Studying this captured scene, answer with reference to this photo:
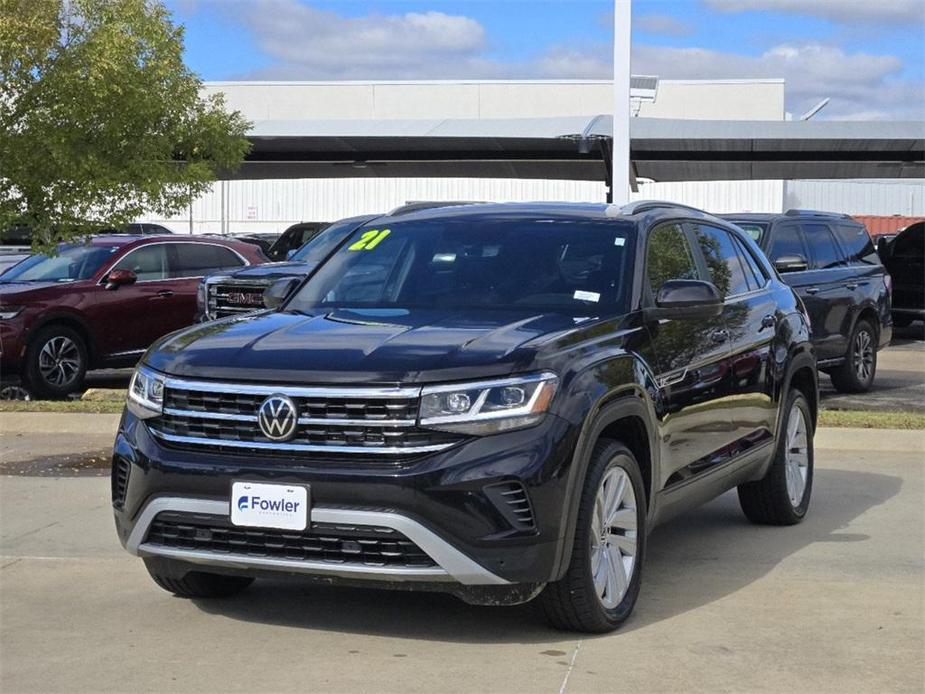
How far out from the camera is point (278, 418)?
5.13 metres

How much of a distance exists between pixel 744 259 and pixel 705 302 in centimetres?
164

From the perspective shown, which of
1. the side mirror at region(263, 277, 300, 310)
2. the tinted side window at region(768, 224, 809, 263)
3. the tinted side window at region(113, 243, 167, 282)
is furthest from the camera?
the tinted side window at region(113, 243, 167, 282)

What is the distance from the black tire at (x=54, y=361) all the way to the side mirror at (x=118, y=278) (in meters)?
0.68

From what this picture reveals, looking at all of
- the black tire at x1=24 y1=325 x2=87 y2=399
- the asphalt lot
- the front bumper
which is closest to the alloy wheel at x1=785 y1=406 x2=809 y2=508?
the asphalt lot

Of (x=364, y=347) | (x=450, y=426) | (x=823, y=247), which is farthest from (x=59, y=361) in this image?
(x=450, y=426)

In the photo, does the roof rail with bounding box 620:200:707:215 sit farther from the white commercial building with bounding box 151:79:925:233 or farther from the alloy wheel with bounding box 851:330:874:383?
the white commercial building with bounding box 151:79:925:233

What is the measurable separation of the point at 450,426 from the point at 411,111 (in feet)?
209

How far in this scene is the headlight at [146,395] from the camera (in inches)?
215

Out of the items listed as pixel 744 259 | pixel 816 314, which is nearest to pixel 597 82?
pixel 816 314

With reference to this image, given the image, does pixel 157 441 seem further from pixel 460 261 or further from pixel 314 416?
pixel 460 261

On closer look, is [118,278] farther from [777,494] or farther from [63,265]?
[777,494]

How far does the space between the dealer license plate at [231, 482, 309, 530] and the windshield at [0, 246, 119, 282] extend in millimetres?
10501

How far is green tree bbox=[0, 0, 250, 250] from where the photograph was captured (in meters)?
14.3

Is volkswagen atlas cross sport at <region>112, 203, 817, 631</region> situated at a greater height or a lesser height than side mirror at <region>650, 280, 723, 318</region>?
lesser
